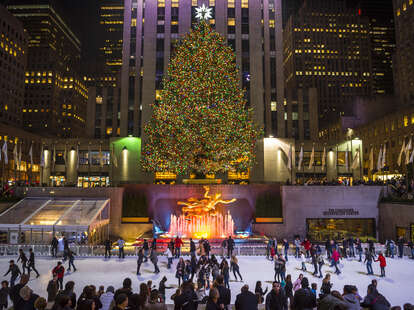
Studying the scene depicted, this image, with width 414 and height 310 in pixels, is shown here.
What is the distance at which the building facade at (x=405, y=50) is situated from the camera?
8920cm

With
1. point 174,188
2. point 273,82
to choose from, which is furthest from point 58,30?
point 174,188

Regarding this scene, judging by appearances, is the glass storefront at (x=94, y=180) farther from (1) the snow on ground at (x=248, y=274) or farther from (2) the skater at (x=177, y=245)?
(2) the skater at (x=177, y=245)

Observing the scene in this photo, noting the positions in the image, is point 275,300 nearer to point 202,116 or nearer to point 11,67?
point 202,116

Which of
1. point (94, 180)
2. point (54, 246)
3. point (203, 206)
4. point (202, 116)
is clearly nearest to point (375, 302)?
point (54, 246)

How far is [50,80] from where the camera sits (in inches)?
5325

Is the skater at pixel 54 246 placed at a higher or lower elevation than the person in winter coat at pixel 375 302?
lower

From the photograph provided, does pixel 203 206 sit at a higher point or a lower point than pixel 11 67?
lower

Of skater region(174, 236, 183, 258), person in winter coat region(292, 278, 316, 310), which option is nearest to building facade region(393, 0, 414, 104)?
skater region(174, 236, 183, 258)

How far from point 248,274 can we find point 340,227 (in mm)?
19002

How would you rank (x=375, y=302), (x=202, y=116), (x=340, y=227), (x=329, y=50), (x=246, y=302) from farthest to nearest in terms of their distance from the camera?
1. (x=329, y=50)
2. (x=202, y=116)
3. (x=340, y=227)
4. (x=375, y=302)
5. (x=246, y=302)

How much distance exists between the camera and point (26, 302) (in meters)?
7.77

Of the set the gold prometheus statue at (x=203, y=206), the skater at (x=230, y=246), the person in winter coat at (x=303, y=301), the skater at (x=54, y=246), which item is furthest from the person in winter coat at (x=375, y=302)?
the gold prometheus statue at (x=203, y=206)

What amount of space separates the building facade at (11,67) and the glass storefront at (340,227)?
3861 inches

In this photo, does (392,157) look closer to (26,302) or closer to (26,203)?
(26,203)
